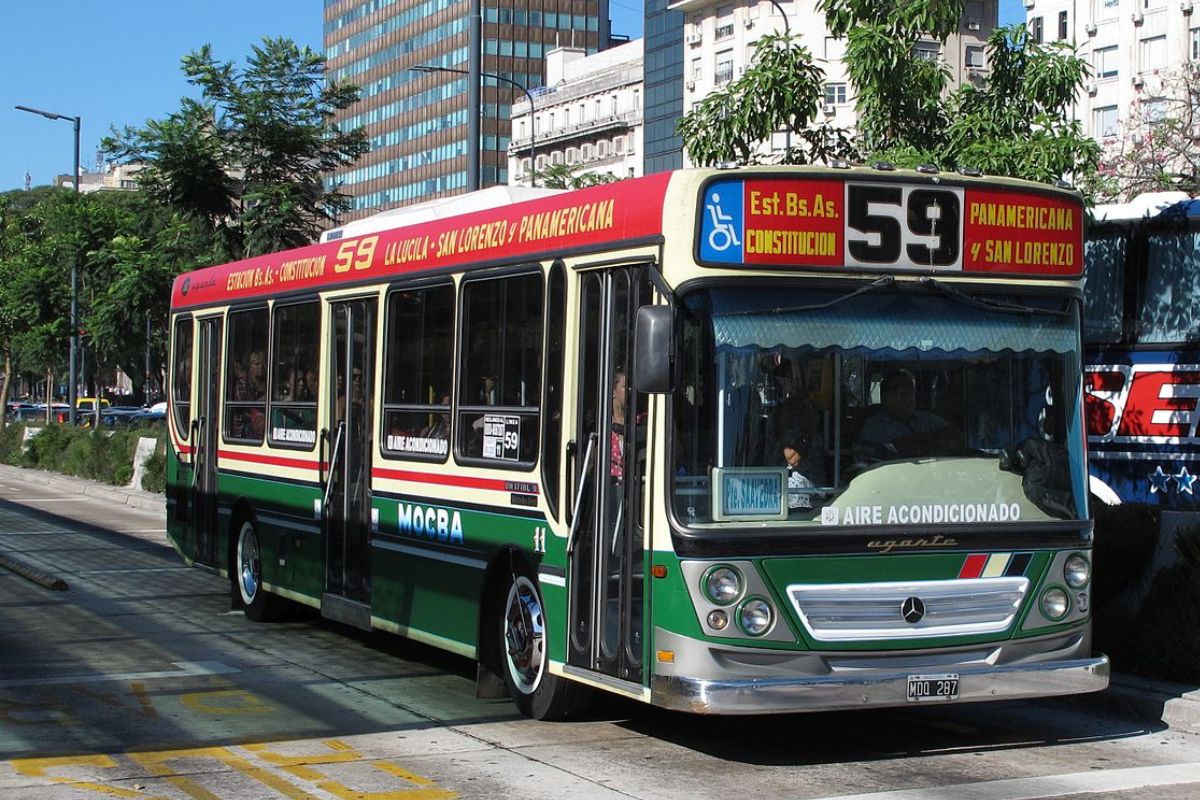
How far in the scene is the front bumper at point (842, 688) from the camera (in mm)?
8133

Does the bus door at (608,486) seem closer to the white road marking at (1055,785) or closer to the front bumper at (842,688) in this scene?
the front bumper at (842,688)

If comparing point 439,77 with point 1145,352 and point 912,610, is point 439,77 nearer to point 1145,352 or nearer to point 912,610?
point 1145,352

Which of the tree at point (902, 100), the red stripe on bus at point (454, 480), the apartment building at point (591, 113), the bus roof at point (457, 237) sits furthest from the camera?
the apartment building at point (591, 113)

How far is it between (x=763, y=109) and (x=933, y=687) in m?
6.85

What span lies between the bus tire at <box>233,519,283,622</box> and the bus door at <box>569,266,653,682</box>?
19.0ft

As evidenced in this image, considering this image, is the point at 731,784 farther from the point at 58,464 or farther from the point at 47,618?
the point at 58,464

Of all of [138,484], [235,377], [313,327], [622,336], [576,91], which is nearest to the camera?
[622,336]

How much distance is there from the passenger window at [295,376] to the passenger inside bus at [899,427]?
565cm

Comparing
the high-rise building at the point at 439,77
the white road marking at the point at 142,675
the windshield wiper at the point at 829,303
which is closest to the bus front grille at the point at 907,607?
the windshield wiper at the point at 829,303

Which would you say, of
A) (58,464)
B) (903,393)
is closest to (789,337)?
(903,393)

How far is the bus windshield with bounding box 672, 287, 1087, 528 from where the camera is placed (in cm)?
833

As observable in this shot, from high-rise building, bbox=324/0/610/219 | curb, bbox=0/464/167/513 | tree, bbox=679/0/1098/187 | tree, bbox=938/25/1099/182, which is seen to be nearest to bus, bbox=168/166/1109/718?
tree, bbox=938/25/1099/182

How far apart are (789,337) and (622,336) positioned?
3.26 feet

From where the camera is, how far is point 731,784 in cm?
827
